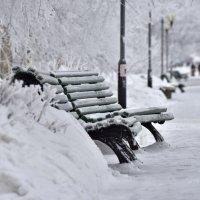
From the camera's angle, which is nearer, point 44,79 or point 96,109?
point 44,79

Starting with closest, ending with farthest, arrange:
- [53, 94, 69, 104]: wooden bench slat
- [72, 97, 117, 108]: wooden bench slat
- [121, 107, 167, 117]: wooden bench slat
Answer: [53, 94, 69, 104]: wooden bench slat → [72, 97, 117, 108]: wooden bench slat → [121, 107, 167, 117]: wooden bench slat

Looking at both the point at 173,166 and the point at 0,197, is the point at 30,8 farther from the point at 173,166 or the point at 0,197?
the point at 0,197

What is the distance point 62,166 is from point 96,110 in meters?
2.59

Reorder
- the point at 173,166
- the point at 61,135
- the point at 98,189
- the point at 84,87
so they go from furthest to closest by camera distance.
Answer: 1. the point at 84,87
2. the point at 173,166
3. the point at 61,135
4. the point at 98,189

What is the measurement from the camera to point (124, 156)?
22.7 ft

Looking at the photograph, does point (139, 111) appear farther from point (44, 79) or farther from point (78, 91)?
point (44, 79)

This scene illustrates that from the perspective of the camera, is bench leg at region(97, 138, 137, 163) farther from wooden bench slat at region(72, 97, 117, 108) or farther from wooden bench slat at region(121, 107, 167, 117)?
wooden bench slat at region(121, 107, 167, 117)

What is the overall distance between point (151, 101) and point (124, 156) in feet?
41.2

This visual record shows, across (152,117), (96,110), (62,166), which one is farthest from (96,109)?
(62,166)

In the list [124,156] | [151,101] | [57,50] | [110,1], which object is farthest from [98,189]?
[151,101]

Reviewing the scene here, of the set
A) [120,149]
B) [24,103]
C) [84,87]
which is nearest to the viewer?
[24,103]

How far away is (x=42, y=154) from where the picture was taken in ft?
16.8

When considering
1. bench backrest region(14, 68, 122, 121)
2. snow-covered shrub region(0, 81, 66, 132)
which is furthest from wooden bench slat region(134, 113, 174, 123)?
snow-covered shrub region(0, 81, 66, 132)

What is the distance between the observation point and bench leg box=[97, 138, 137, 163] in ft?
22.6
